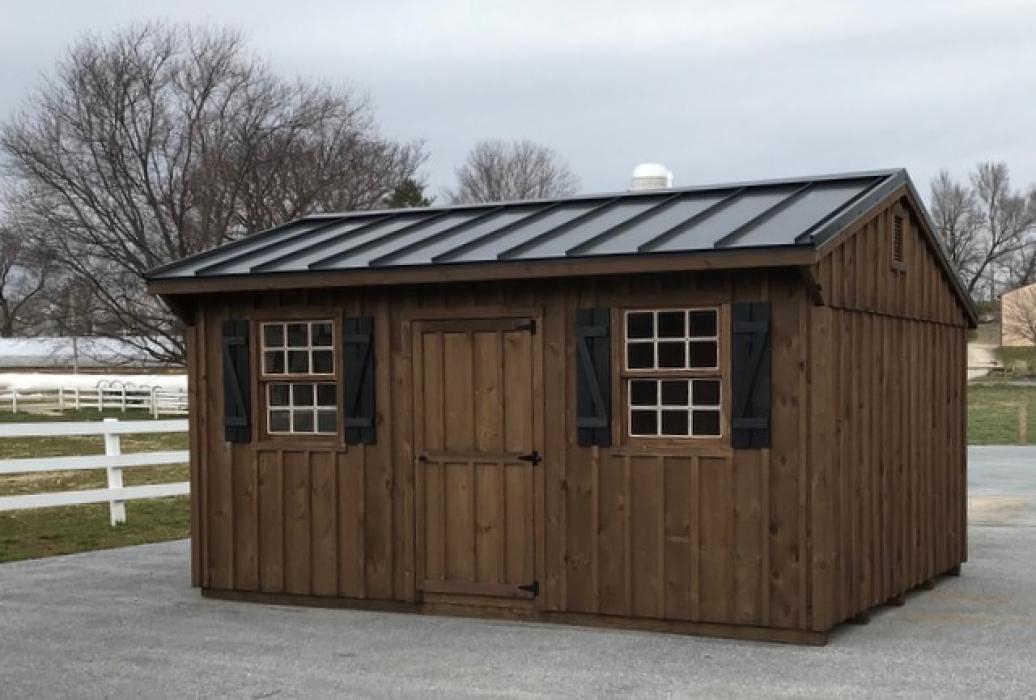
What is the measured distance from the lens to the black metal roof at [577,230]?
30.1 ft

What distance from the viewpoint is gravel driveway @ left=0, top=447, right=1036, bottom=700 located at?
7.84 metres

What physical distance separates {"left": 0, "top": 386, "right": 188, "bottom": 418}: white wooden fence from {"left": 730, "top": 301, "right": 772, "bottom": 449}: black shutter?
26.8 m

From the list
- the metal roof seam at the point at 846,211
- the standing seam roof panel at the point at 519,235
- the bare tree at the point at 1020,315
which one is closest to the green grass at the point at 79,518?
the standing seam roof panel at the point at 519,235

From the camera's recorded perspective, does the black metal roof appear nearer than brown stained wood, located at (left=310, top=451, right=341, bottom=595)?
Yes

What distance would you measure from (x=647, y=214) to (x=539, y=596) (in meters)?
2.71

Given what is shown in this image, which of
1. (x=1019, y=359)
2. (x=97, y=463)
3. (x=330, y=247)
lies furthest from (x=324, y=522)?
(x=1019, y=359)

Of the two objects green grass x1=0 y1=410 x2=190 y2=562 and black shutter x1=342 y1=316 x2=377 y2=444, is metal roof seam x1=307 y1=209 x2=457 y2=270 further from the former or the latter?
green grass x1=0 y1=410 x2=190 y2=562

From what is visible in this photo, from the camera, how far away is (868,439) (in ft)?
32.0

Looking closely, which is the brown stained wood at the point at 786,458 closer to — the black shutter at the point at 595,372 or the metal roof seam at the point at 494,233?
the black shutter at the point at 595,372

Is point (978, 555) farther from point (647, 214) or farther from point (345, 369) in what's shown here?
point (345, 369)

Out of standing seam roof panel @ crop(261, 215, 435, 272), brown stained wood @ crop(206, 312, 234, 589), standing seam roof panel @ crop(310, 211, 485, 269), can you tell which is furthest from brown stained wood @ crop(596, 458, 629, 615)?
brown stained wood @ crop(206, 312, 234, 589)

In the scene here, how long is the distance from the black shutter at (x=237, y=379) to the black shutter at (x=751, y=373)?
3.69 metres

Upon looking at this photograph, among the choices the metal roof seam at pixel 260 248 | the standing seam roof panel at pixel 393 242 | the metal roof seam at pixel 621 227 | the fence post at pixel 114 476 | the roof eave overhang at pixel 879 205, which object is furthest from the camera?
the fence post at pixel 114 476

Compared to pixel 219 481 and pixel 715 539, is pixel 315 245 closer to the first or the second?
pixel 219 481
